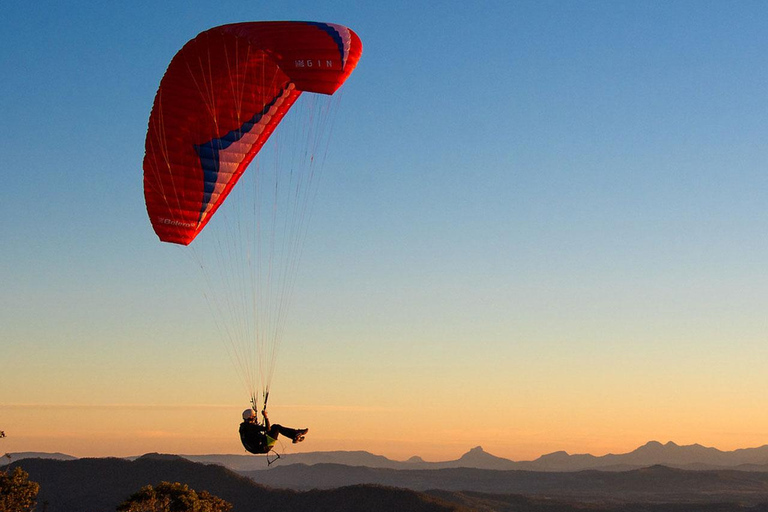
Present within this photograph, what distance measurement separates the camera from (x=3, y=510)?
4662 centimetres

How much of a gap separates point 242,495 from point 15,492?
248ft

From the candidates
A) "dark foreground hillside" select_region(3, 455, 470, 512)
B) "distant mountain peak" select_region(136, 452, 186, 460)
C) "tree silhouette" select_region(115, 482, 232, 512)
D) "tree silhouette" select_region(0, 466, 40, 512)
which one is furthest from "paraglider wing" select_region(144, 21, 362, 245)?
"distant mountain peak" select_region(136, 452, 186, 460)

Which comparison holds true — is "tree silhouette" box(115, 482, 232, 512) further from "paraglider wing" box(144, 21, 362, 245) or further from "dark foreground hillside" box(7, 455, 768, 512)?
"dark foreground hillside" box(7, 455, 768, 512)

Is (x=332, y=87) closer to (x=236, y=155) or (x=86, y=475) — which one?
(x=236, y=155)

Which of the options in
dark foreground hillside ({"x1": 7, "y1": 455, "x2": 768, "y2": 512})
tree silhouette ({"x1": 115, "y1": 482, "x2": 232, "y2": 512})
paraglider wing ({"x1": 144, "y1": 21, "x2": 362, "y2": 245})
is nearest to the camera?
paraglider wing ({"x1": 144, "y1": 21, "x2": 362, "y2": 245})

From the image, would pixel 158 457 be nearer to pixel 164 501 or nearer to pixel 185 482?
pixel 185 482

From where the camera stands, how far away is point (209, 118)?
33.1m

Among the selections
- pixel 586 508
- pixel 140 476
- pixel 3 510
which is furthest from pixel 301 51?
pixel 586 508

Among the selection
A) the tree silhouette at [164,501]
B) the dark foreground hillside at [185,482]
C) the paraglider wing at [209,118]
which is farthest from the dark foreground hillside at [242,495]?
the paraglider wing at [209,118]

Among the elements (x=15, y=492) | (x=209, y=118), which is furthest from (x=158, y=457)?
(x=209, y=118)

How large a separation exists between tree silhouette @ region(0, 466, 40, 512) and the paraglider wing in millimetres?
20983

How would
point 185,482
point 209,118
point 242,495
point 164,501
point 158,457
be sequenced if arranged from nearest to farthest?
1. point 209,118
2. point 164,501
3. point 242,495
4. point 185,482
5. point 158,457

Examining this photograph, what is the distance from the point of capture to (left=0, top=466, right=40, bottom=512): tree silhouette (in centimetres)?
4700

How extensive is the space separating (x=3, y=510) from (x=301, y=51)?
30580 millimetres
